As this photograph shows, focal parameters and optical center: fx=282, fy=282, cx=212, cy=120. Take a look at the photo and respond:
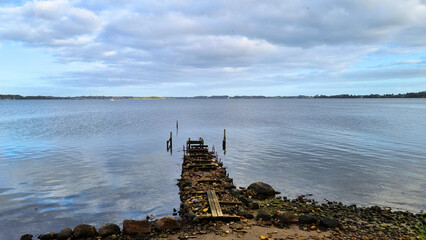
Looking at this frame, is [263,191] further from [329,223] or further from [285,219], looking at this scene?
[329,223]

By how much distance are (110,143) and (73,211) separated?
2592 centimetres

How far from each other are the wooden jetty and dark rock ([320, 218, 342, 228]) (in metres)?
4.12

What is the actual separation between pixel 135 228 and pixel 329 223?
9218 mm

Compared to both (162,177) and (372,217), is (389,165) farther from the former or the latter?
(162,177)

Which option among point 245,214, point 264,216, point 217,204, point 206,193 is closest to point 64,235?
point 217,204

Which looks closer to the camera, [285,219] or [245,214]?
[285,219]

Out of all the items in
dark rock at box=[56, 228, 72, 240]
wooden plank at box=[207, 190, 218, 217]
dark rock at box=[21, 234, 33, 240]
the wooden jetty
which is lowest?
dark rock at box=[21, 234, 33, 240]

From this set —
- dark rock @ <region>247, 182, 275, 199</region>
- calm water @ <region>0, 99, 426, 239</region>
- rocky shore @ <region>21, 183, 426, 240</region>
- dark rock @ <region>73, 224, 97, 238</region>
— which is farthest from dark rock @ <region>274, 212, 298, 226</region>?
dark rock @ <region>73, 224, 97, 238</region>

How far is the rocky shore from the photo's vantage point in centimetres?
1266

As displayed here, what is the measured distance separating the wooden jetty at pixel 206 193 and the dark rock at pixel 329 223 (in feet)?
13.5

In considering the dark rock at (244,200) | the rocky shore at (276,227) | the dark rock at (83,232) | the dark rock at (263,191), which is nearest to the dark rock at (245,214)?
the rocky shore at (276,227)

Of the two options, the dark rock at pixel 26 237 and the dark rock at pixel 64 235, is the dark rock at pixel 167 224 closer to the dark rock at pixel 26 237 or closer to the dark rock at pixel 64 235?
the dark rock at pixel 64 235

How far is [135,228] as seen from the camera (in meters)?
13.0

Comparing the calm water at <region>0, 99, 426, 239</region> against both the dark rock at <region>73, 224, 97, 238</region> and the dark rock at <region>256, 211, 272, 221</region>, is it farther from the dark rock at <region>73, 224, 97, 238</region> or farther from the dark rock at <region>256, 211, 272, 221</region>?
the dark rock at <region>256, 211, 272, 221</region>
